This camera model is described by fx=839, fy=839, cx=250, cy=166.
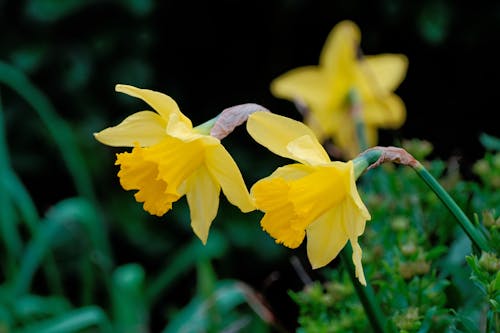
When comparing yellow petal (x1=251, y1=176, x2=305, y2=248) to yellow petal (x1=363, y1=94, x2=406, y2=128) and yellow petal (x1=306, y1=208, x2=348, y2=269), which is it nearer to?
yellow petal (x1=306, y1=208, x2=348, y2=269)

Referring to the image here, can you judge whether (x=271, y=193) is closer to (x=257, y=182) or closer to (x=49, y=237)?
(x=257, y=182)

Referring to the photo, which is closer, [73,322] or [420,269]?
[420,269]

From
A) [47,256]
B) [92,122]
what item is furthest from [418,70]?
[47,256]

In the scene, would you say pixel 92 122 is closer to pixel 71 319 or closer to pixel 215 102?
pixel 215 102

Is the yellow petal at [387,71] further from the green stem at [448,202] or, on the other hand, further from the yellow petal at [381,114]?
the green stem at [448,202]

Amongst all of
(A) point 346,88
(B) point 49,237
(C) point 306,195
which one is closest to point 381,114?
(A) point 346,88

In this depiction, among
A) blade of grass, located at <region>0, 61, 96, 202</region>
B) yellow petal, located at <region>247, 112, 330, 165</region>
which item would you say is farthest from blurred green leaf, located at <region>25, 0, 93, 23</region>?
yellow petal, located at <region>247, 112, 330, 165</region>

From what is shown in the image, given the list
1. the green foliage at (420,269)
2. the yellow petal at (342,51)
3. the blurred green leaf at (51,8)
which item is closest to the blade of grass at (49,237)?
the blurred green leaf at (51,8)
